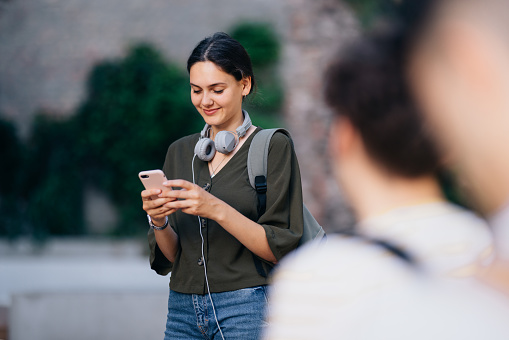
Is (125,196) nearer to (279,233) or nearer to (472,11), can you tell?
(279,233)

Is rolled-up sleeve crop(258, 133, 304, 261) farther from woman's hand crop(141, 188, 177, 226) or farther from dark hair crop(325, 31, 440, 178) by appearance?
dark hair crop(325, 31, 440, 178)

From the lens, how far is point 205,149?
195 centimetres

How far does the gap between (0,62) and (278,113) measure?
4979 millimetres

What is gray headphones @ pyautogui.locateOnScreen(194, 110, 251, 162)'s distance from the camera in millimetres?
1920

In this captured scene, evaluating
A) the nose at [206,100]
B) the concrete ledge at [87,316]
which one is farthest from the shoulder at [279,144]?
the concrete ledge at [87,316]

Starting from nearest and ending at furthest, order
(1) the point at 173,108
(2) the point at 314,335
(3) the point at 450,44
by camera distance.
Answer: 1. (3) the point at 450,44
2. (2) the point at 314,335
3. (1) the point at 173,108

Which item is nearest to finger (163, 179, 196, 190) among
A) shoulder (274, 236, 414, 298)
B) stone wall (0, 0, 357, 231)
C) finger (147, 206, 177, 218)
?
finger (147, 206, 177, 218)

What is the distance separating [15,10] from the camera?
10.8 metres

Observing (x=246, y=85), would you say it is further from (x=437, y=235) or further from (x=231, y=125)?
(x=437, y=235)

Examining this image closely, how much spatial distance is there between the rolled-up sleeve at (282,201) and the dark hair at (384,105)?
3.13 ft

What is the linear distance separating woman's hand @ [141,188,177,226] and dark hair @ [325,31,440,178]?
1.01 meters

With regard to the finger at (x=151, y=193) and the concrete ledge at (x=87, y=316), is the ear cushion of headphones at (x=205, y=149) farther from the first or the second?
the concrete ledge at (x=87, y=316)

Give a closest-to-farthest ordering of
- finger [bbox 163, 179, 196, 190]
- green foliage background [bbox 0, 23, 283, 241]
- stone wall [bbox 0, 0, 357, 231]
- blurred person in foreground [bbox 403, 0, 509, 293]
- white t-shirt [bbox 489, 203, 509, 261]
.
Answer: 1. blurred person in foreground [bbox 403, 0, 509, 293]
2. white t-shirt [bbox 489, 203, 509, 261]
3. finger [bbox 163, 179, 196, 190]
4. green foliage background [bbox 0, 23, 283, 241]
5. stone wall [bbox 0, 0, 357, 231]

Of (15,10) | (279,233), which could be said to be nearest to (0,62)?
(15,10)
